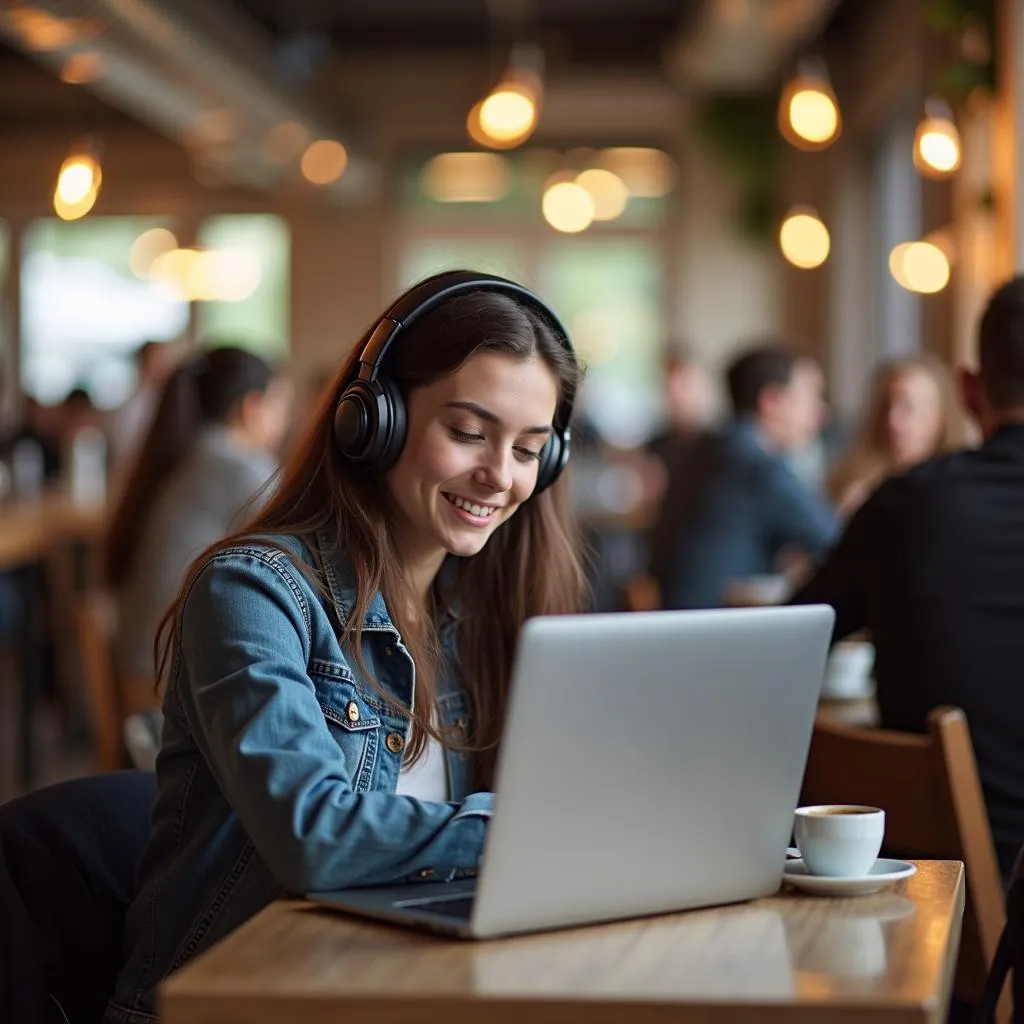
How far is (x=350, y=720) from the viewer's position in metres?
1.54

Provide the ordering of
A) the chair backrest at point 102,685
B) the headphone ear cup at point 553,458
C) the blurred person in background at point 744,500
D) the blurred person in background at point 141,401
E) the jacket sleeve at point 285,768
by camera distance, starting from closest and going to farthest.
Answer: the jacket sleeve at point 285,768 < the headphone ear cup at point 553,458 < the chair backrest at point 102,685 < the blurred person in background at point 744,500 < the blurred person in background at point 141,401

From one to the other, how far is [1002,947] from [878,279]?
9039mm

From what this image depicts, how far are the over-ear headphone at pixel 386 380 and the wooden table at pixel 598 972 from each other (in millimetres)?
497

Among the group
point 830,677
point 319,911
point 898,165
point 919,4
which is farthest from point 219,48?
point 319,911

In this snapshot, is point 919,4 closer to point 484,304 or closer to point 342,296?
→ point 342,296

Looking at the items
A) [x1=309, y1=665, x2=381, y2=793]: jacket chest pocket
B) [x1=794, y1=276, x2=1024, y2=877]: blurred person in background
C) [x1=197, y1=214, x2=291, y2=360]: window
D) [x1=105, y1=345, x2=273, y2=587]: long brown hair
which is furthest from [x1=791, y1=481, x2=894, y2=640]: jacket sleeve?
[x1=197, y1=214, x2=291, y2=360]: window

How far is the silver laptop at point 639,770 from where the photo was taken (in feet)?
3.82

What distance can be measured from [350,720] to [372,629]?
100mm

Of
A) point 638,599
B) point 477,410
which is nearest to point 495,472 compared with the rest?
point 477,410

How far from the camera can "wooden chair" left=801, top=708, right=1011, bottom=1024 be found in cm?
187

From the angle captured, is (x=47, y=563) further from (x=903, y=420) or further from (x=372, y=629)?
(x=372, y=629)

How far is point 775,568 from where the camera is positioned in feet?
17.3

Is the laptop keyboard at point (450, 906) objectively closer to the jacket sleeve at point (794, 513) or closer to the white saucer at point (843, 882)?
→ the white saucer at point (843, 882)

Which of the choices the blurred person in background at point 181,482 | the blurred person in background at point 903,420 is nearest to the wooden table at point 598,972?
the blurred person in background at point 181,482
